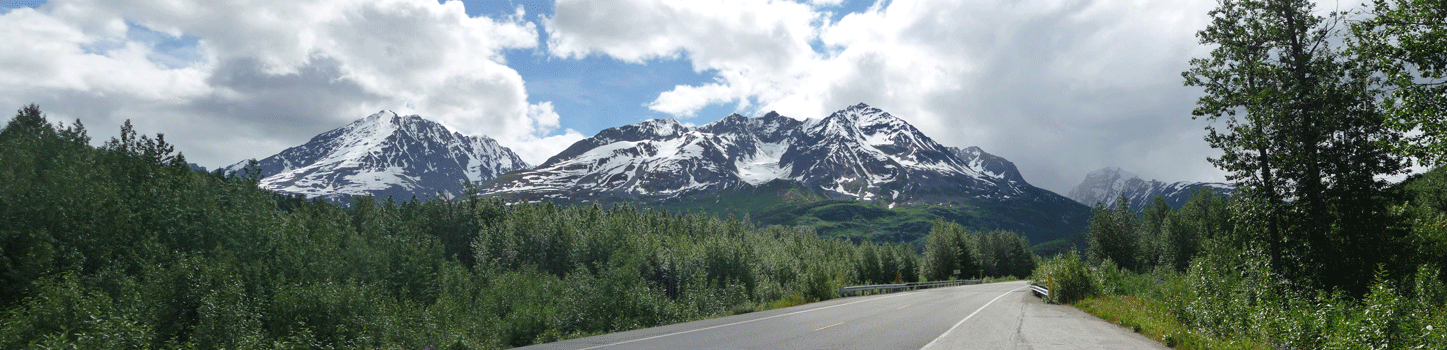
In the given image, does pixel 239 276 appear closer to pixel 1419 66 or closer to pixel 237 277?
pixel 237 277

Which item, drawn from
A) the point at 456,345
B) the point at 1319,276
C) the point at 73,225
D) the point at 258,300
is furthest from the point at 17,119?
the point at 1319,276

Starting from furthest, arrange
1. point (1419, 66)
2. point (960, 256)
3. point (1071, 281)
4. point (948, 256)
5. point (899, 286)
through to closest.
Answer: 1. point (960, 256)
2. point (948, 256)
3. point (899, 286)
4. point (1071, 281)
5. point (1419, 66)

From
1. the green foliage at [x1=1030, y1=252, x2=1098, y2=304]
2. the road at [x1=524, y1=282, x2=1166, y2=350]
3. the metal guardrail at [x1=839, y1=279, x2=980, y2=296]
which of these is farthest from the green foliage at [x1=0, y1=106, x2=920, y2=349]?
the green foliage at [x1=1030, y1=252, x2=1098, y2=304]

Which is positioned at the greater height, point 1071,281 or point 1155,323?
point 1071,281

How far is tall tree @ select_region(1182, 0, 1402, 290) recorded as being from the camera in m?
15.7

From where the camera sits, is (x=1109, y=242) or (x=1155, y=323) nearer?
(x=1155, y=323)

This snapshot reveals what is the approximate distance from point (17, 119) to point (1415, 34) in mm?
68586

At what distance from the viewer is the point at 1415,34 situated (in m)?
12.2

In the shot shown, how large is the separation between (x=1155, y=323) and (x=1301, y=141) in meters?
5.95

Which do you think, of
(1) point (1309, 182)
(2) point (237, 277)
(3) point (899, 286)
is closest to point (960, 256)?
(3) point (899, 286)

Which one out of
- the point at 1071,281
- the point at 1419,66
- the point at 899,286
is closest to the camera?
the point at 1419,66

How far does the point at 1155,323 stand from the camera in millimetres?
16578

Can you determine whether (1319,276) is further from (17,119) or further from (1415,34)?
(17,119)

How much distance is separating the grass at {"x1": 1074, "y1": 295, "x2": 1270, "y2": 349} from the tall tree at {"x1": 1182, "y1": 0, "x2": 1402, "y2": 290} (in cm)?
347
